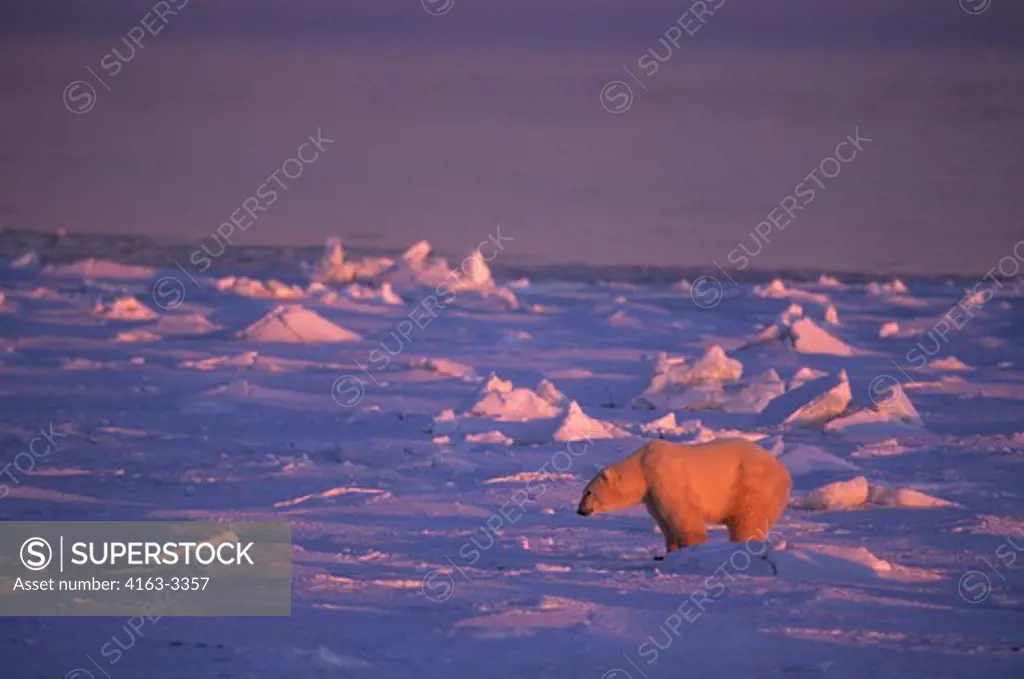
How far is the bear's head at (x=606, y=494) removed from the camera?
6.39 m

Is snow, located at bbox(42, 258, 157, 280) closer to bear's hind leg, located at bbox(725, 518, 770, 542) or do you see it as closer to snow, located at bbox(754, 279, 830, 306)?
snow, located at bbox(754, 279, 830, 306)

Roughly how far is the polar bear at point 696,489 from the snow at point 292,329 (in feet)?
33.4

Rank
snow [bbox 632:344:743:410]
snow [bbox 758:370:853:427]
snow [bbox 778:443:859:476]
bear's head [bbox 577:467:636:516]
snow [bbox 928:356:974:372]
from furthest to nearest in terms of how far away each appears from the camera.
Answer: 1. snow [bbox 928:356:974:372]
2. snow [bbox 632:344:743:410]
3. snow [bbox 758:370:853:427]
4. snow [bbox 778:443:859:476]
5. bear's head [bbox 577:467:636:516]

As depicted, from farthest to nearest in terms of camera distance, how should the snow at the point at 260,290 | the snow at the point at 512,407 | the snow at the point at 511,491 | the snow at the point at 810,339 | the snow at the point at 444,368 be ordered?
the snow at the point at 260,290 → the snow at the point at 810,339 → the snow at the point at 444,368 → the snow at the point at 512,407 → the snow at the point at 511,491

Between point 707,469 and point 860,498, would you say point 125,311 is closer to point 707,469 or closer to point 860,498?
point 860,498

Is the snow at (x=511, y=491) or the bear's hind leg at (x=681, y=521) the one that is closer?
the snow at (x=511, y=491)

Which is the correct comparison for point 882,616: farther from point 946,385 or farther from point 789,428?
point 946,385

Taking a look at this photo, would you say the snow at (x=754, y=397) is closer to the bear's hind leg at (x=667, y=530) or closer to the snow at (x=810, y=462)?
the snow at (x=810, y=462)

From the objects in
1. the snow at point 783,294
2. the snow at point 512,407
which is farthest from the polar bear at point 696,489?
the snow at point 783,294

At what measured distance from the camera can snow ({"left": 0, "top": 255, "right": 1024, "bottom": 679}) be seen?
Answer: 5156 millimetres

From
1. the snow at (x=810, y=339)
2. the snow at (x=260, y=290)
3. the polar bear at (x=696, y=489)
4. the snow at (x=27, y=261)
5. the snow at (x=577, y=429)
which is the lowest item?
the polar bear at (x=696, y=489)

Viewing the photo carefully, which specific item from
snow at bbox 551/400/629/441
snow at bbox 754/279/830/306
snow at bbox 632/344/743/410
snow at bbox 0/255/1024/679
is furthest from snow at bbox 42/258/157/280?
snow at bbox 551/400/629/441

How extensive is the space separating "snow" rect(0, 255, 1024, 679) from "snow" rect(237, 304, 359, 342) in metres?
0.03

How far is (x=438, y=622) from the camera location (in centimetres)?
540
